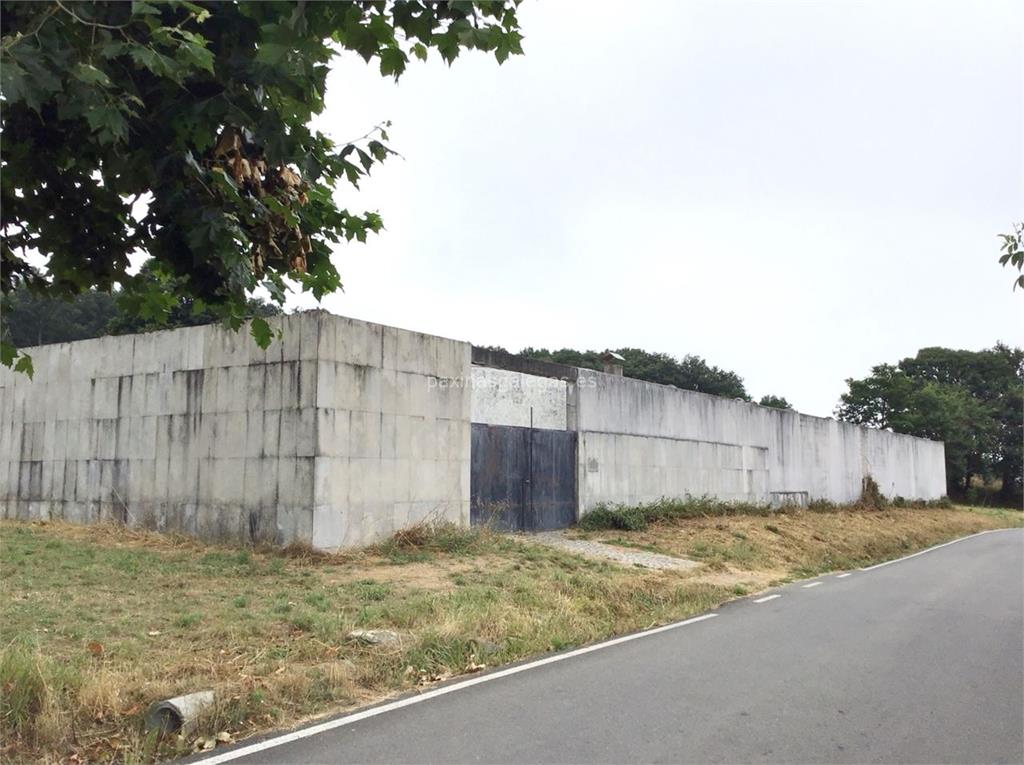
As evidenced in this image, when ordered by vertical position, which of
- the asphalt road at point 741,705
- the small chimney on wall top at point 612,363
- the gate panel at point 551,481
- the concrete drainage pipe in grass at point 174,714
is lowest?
the asphalt road at point 741,705

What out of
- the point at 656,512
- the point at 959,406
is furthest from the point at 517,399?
the point at 959,406

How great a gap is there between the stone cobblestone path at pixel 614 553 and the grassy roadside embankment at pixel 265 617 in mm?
535

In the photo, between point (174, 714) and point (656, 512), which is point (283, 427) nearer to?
point (174, 714)

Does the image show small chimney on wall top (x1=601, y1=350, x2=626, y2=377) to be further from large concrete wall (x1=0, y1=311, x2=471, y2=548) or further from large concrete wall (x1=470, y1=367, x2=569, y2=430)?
large concrete wall (x1=0, y1=311, x2=471, y2=548)

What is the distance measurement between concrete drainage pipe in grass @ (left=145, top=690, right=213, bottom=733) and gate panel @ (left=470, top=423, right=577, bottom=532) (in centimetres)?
1093

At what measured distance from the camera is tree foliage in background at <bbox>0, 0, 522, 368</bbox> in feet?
12.2

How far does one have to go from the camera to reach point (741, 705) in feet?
19.6

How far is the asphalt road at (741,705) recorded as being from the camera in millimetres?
4996

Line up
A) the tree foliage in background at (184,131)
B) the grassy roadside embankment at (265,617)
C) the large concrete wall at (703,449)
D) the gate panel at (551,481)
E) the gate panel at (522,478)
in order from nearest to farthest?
the tree foliage in background at (184,131) < the grassy roadside embankment at (265,617) < the gate panel at (522,478) < the gate panel at (551,481) < the large concrete wall at (703,449)

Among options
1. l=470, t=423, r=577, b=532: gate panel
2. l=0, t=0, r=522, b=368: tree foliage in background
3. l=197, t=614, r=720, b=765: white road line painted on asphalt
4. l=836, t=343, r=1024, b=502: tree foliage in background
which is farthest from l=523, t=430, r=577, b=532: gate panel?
l=836, t=343, r=1024, b=502: tree foliage in background

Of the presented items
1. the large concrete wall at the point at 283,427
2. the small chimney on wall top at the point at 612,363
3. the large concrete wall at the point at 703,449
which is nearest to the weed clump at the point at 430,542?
the large concrete wall at the point at 283,427

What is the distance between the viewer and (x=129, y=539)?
14.3 m

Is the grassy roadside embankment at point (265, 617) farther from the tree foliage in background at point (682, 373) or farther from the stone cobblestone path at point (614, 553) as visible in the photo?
the tree foliage in background at point (682, 373)

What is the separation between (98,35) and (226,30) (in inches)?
23.8
